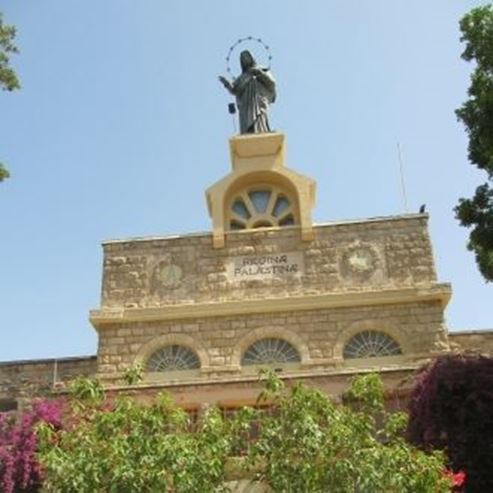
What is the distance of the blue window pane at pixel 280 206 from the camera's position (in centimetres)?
2061

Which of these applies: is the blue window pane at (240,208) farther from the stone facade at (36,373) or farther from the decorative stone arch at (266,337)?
the stone facade at (36,373)

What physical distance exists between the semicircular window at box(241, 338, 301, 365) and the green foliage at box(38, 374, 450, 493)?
25.8 feet

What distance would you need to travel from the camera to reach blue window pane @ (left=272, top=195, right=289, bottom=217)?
2061 cm

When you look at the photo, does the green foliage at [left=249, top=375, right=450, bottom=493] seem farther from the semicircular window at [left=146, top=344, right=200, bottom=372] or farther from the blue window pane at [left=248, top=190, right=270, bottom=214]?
the blue window pane at [left=248, top=190, right=270, bottom=214]

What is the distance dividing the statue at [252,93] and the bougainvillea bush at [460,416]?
32.4 feet

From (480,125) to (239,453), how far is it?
6.90 m

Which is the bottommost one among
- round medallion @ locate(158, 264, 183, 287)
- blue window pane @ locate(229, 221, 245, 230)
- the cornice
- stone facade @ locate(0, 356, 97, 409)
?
stone facade @ locate(0, 356, 97, 409)

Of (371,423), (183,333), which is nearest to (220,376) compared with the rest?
(183,333)

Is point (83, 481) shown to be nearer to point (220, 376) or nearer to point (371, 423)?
point (371, 423)

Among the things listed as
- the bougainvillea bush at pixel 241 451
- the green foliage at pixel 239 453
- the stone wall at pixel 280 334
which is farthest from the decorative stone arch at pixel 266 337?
the green foliage at pixel 239 453

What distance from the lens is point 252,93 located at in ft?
72.1

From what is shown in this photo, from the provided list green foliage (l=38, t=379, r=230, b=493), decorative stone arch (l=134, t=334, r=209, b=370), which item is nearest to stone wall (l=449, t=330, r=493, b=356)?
decorative stone arch (l=134, t=334, r=209, b=370)

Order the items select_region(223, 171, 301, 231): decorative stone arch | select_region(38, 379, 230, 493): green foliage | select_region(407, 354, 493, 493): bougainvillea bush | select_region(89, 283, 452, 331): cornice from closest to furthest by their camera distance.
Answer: select_region(38, 379, 230, 493): green foliage < select_region(407, 354, 493, 493): bougainvillea bush < select_region(89, 283, 452, 331): cornice < select_region(223, 171, 301, 231): decorative stone arch

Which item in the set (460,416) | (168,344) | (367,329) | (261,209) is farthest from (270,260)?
(460,416)
